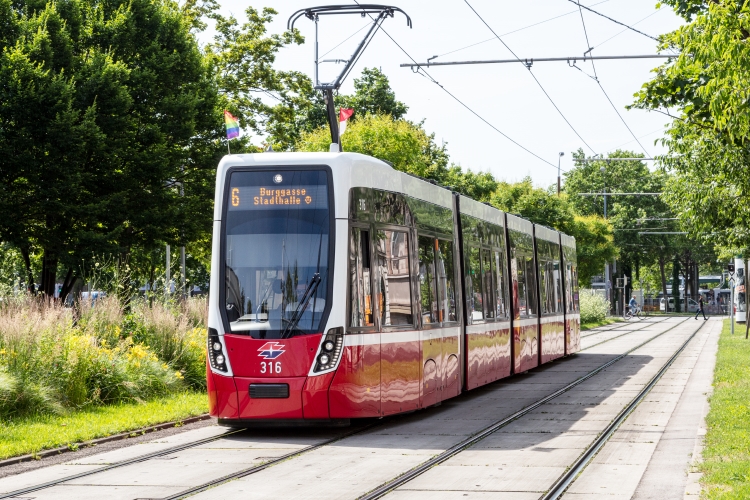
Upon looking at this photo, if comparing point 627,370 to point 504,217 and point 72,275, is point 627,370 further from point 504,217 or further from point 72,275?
point 72,275

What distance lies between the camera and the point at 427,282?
15.0m

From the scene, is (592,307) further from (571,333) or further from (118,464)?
(118,464)

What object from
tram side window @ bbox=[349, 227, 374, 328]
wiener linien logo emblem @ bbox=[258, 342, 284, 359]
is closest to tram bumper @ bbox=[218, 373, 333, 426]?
wiener linien logo emblem @ bbox=[258, 342, 284, 359]

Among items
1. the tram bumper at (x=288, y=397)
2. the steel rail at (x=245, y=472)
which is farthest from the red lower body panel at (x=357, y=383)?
the steel rail at (x=245, y=472)

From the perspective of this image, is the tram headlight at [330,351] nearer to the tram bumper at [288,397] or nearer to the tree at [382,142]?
the tram bumper at [288,397]

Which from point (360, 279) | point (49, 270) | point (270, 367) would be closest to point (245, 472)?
point (270, 367)

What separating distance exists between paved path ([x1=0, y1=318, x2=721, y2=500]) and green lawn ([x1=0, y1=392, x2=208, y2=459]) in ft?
2.60

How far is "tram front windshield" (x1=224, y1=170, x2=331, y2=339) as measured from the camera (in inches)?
→ 497

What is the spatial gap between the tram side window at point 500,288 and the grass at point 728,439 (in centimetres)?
394

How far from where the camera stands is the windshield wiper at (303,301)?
1258 cm

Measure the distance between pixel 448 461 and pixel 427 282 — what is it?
464 centimetres

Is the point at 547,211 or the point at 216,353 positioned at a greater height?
the point at 547,211

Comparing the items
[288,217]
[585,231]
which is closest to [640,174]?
[585,231]

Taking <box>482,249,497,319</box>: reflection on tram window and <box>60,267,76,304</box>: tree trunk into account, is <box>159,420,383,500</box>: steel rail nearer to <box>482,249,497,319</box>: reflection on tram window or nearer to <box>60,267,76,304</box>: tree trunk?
<box>482,249,497,319</box>: reflection on tram window
